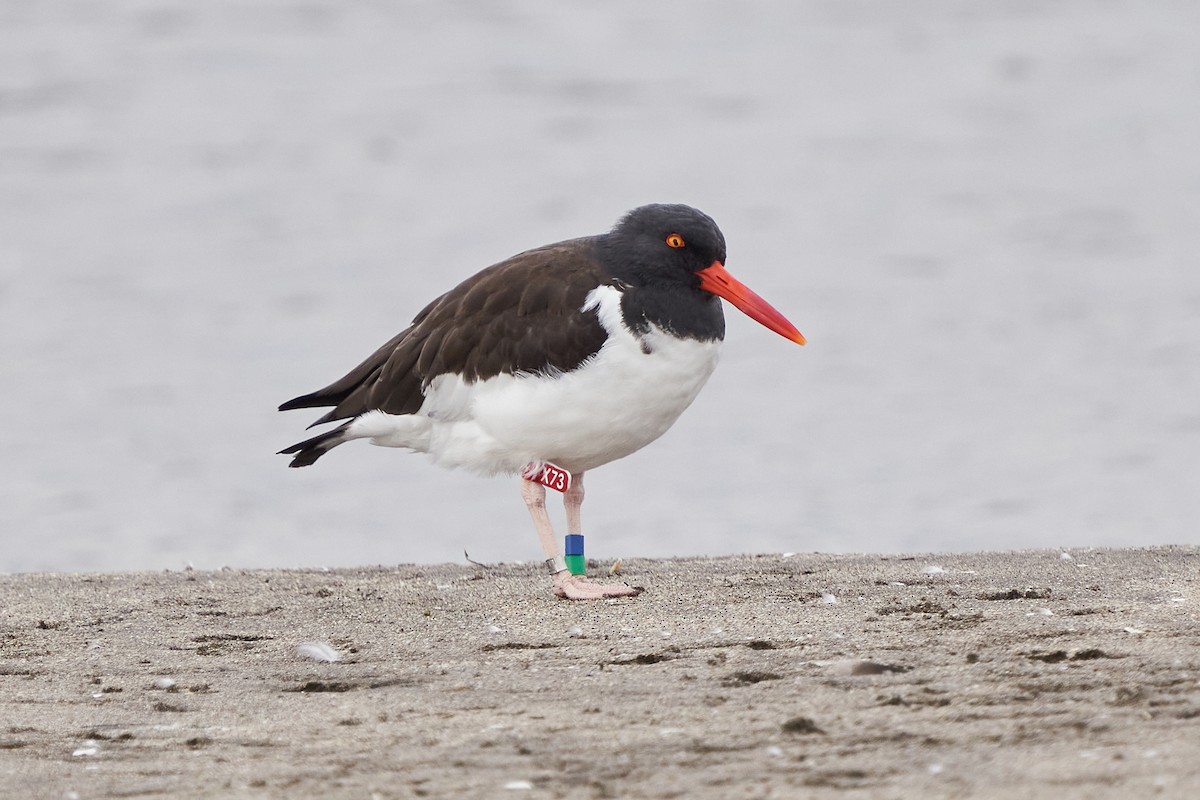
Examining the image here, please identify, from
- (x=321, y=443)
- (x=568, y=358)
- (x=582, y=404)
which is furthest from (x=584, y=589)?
(x=321, y=443)

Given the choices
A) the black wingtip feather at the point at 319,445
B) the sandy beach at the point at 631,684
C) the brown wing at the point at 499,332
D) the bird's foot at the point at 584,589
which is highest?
the brown wing at the point at 499,332

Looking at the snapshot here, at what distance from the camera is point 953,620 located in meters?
5.32

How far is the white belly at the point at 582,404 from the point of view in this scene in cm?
620

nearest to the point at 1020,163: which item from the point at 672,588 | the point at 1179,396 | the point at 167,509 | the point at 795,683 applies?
the point at 1179,396

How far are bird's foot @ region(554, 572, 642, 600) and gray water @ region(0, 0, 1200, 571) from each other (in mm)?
3564

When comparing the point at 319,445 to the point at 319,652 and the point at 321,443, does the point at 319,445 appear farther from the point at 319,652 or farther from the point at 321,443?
the point at 319,652

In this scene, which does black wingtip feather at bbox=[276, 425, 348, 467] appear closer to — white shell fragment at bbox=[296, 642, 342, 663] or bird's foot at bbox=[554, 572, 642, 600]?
bird's foot at bbox=[554, 572, 642, 600]

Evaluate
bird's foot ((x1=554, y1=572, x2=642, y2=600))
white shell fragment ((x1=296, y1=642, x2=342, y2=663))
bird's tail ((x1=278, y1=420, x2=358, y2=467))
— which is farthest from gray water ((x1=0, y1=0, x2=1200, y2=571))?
white shell fragment ((x1=296, y1=642, x2=342, y2=663))

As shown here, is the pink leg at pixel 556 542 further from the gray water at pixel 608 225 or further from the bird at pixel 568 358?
the gray water at pixel 608 225

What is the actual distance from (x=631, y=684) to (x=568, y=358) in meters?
1.85

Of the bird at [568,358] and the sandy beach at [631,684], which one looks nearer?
the sandy beach at [631,684]

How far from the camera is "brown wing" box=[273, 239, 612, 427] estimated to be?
20.5 feet


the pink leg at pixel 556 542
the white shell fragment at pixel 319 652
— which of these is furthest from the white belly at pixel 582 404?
the white shell fragment at pixel 319 652

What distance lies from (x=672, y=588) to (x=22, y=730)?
2.66 metres
